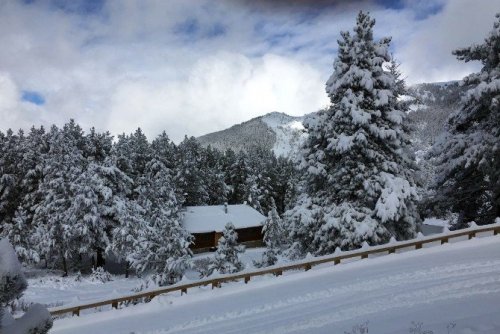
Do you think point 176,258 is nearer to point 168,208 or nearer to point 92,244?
point 168,208

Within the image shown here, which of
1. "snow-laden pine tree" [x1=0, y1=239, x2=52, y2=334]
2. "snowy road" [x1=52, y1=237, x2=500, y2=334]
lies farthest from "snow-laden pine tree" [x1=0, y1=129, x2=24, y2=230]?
"snow-laden pine tree" [x1=0, y1=239, x2=52, y2=334]

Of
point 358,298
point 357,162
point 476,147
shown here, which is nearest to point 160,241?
point 357,162

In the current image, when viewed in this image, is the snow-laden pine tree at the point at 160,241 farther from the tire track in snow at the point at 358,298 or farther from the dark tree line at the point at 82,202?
the tire track in snow at the point at 358,298

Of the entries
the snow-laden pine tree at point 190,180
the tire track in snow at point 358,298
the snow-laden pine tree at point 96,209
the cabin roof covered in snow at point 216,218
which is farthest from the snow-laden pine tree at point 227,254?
the snow-laden pine tree at point 190,180

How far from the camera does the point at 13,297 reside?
3174 mm

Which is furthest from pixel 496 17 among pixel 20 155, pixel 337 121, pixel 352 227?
pixel 20 155

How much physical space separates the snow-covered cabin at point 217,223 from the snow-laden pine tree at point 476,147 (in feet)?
117

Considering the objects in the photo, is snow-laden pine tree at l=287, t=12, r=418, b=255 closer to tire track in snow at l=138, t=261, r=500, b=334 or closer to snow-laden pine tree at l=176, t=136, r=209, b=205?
tire track in snow at l=138, t=261, r=500, b=334

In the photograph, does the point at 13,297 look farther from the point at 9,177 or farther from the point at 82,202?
the point at 9,177

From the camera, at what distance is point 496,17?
760 inches

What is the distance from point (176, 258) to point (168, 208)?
927 centimetres

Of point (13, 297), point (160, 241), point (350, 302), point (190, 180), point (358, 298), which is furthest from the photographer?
point (190, 180)

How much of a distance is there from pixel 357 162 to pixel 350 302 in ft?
31.4

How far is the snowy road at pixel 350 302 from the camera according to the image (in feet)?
32.1
